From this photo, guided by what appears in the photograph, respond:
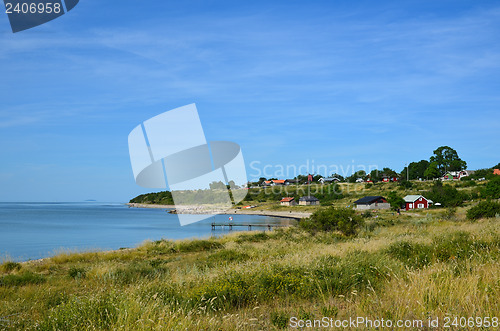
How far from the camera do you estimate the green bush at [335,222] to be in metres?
25.6

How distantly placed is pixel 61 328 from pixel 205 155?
13.4 m

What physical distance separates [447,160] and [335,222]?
122204 millimetres

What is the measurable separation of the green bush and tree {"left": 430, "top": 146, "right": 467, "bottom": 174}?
392 ft

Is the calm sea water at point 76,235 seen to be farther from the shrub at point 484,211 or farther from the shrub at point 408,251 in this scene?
the shrub at point 484,211

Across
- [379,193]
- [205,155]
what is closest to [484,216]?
[205,155]

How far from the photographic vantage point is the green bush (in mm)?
25609

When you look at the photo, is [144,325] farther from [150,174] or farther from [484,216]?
[484,216]

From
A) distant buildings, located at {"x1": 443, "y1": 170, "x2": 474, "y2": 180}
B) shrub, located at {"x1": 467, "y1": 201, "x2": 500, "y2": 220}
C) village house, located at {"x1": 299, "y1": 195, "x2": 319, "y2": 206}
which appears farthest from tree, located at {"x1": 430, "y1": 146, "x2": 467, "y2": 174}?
shrub, located at {"x1": 467, "y1": 201, "x2": 500, "y2": 220}

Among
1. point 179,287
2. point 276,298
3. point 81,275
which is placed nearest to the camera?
point 276,298

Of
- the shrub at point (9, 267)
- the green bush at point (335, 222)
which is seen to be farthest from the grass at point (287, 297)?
the green bush at point (335, 222)

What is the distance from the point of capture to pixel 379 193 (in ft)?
312

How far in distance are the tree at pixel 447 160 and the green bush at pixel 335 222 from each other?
119m

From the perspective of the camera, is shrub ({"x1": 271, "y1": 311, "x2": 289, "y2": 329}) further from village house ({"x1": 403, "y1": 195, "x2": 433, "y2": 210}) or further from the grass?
village house ({"x1": 403, "y1": 195, "x2": 433, "y2": 210})

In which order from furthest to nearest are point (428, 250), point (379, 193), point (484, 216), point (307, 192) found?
point (307, 192)
point (379, 193)
point (484, 216)
point (428, 250)
